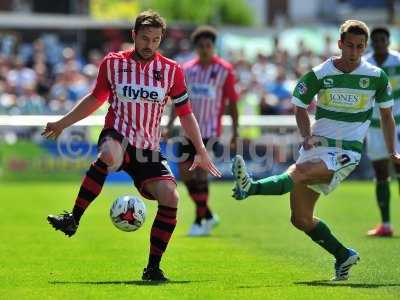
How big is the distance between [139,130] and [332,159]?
1.63m

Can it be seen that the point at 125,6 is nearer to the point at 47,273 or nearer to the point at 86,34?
the point at 86,34

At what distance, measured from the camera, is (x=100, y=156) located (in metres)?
9.53

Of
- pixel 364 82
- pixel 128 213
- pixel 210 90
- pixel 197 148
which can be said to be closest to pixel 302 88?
pixel 364 82

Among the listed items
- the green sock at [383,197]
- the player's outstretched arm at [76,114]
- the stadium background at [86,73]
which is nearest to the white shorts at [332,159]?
the player's outstretched arm at [76,114]

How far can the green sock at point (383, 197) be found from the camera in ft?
47.1

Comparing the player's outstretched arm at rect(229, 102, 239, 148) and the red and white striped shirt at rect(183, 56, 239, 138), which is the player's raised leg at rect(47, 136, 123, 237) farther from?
the red and white striped shirt at rect(183, 56, 239, 138)

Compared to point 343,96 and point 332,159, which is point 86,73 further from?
point 332,159

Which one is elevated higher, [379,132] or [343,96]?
[343,96]

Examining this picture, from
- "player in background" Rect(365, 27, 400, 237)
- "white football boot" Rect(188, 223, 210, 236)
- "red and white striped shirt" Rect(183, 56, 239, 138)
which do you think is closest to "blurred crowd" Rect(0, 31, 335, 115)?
"red and white striped shirt" Rect(183, 56, 239, 138)

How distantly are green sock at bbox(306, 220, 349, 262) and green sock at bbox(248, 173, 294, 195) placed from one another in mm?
524

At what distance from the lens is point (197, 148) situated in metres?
9.64

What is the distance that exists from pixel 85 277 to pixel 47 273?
0.46m

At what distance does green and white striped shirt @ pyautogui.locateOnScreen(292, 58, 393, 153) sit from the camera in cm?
971

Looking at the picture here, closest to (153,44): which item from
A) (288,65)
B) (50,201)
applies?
(50,201)
